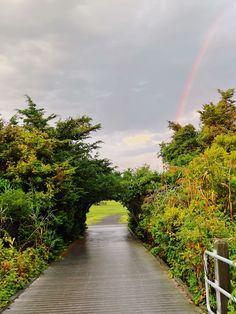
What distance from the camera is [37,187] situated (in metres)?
18.5

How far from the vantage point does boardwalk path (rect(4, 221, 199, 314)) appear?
27.7 feet

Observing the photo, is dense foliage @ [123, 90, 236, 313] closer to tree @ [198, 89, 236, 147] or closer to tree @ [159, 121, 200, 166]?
tree @ [198, 89, 236, 147]

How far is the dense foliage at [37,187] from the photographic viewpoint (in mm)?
13203

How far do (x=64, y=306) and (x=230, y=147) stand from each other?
14.7 metres

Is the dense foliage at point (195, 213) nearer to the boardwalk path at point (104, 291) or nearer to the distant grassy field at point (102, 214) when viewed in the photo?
the boardwalk path at point (104, 291)

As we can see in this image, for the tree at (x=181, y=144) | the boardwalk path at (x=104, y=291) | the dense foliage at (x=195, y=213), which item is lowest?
the boardwalk path at (x=104, y=291)

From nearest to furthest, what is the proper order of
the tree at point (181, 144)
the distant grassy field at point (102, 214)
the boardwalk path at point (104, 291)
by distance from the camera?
the boardwalk path at point (104, 291) → the tree at point (181, 144) → the distant grassy field at point (102, 214)

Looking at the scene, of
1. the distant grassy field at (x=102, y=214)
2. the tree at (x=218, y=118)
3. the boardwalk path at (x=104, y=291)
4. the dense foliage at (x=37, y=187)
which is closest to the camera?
the boardwalk path at (x=104, y=291)

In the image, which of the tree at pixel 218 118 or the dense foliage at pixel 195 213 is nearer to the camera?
the dense foliage at pixel 195 213

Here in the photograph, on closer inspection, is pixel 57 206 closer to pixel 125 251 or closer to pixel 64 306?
pixel 125 251

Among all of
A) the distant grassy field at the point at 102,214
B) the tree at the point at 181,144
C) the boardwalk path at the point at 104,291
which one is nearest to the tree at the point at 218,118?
the tree at the point at 181,144

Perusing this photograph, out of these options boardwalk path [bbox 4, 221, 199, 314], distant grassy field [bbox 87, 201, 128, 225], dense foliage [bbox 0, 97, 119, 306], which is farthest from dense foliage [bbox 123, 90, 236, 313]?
distant grassy field [bbox 87, 201, 128, 225]

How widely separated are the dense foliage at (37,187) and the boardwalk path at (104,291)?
1.86ft

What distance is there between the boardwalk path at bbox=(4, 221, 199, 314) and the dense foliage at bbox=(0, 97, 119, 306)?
567mm
